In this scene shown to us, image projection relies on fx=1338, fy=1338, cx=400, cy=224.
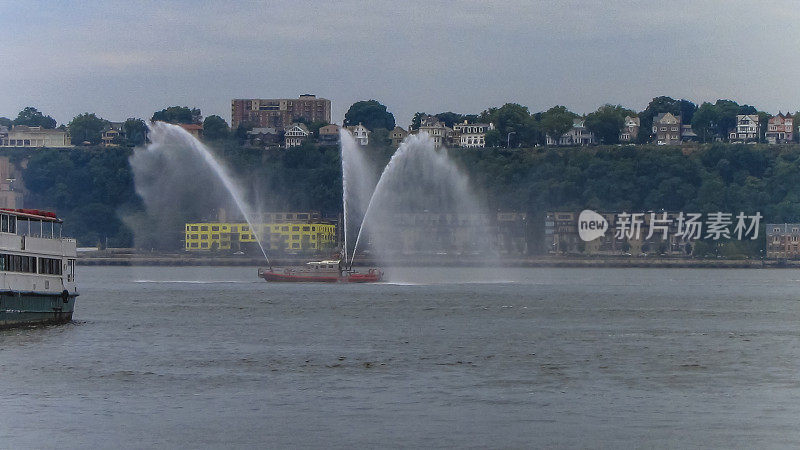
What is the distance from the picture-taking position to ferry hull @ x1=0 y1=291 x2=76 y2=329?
5778 cm

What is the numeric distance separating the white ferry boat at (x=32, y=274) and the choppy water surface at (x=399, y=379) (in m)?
1.01

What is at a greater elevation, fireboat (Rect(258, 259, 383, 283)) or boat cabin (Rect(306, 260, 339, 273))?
boat cabin (Rect(306, 260, 339, 273))

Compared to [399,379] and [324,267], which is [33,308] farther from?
[324,267]

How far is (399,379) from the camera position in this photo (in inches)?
1779

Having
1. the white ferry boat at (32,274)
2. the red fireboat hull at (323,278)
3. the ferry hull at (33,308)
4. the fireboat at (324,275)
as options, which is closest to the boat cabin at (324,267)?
the fireboat at (324,275)

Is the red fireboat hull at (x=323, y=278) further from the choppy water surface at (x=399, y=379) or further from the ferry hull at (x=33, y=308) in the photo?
the ferry hull at (x=33, y=308)

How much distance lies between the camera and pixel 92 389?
42.1 meters

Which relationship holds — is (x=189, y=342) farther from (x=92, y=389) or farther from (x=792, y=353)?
(x=792, y=353)

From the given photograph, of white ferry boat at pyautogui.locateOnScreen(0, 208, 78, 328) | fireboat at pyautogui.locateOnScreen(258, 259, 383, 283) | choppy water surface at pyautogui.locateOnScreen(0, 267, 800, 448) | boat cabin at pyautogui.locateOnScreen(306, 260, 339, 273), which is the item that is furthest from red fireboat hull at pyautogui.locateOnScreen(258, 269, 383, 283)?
white ferry boat at pyautogui.locateOnScreen(0, 208, 78, 328)

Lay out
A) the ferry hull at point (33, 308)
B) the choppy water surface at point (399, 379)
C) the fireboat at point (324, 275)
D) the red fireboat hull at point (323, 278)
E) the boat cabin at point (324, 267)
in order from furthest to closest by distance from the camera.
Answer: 1. the boat cabin at point (324, 267)
2. the fireboat at point (324, 275)
3. the red fireboat hull at point (323, 278)
4. the ferry hull at point (33, 308)
5. the choppy water surface at point (399, 379)

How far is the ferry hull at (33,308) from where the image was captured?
57.8 m

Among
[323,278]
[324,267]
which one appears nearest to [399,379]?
[323,278]

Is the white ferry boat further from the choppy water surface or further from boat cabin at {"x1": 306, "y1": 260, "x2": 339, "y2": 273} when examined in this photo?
boat cabin at {"x1": 306, "y1": 260, "x2": 339, "y2": 273}

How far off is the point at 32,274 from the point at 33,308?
174 cm
